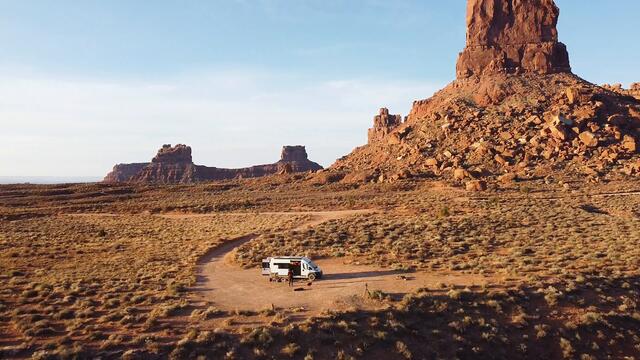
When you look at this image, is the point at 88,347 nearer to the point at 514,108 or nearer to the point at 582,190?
the point at 582,190

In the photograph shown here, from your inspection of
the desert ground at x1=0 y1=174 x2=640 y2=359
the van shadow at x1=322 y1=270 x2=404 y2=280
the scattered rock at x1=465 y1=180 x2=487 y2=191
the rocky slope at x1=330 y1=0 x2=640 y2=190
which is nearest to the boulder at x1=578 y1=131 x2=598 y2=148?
the rocky slope at x1=330 y1=0 x2=640 y2=190

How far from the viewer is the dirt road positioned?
19438mm

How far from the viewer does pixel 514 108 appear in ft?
252

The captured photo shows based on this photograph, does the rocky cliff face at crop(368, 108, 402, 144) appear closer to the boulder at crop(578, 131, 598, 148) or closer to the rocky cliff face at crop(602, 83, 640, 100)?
the rocky cliff face at crop(602, 83, 640, 100)

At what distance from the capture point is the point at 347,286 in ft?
70.6

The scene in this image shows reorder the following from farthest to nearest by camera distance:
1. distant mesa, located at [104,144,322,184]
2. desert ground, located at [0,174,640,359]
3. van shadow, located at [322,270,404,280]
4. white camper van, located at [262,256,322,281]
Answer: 1. distant mesa, located at [104,144,322,184]
2. van shadow, located at [322,270,404,280]
3. white camper van, located at [262,256,322,281]
4. desert ground, located at [0,174,640,359]

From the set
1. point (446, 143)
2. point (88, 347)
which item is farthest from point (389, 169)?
point (88, 347)

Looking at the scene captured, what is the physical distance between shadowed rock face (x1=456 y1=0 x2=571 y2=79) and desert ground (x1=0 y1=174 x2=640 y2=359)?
156 feet

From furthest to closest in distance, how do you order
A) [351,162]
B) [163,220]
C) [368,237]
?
[351,162]
[163,220]
[368,237]

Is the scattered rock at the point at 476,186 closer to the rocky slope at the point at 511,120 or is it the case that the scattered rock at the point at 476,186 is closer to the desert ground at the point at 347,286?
the rocky slope at the point at 511,120

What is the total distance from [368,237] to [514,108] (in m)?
56.7

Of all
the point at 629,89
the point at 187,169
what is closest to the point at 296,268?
A: the point at 629,89

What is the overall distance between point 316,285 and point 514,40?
276 ft

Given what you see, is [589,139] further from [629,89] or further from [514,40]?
[629,89]
